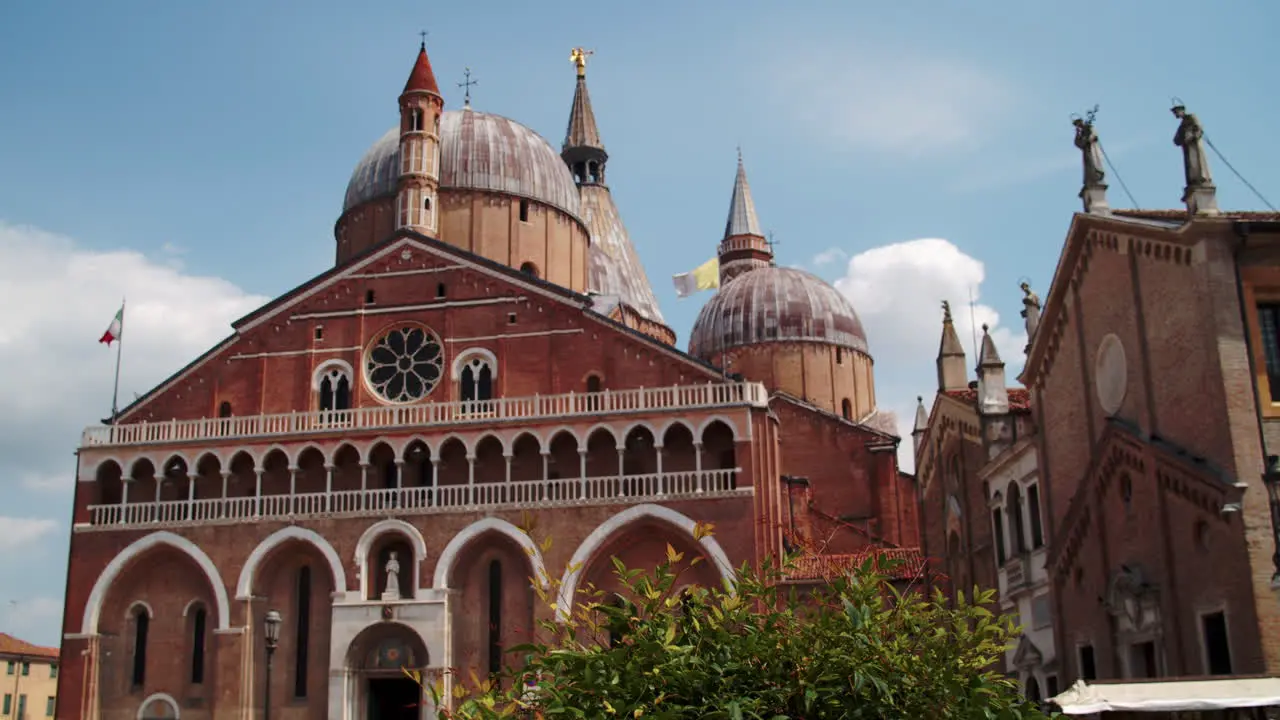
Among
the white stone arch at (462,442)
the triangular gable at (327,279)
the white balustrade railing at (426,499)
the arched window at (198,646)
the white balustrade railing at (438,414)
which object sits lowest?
the arched window at (198,646)

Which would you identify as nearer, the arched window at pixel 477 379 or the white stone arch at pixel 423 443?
the white stone arch at pixel 423 443

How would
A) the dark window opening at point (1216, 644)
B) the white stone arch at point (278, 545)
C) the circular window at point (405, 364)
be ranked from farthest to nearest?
the circular window at point (405, 364)
the white stone arch at point (278, 545)
the dark window opening at point (1216, 644)

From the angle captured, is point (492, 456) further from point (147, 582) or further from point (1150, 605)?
point (1150, 605)

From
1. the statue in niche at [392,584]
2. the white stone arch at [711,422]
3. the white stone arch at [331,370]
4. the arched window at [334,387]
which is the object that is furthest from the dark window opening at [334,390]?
Result: the white stone arch at [711,422]

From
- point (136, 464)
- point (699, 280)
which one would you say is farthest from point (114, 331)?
point (699, 280)

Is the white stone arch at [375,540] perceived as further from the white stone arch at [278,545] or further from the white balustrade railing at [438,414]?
the white balustrade railing at [438,414]

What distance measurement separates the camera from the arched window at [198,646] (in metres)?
35.9

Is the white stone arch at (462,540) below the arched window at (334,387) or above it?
below

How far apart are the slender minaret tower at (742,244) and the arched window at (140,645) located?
3273 centimetres

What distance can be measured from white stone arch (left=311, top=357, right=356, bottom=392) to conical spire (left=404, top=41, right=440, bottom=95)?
9.79 m

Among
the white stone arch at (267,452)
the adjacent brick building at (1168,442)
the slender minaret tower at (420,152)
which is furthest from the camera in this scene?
the slender minaret tower at (420,152)

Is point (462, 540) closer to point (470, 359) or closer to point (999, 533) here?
point (470, 359)

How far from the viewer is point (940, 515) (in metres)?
31.4

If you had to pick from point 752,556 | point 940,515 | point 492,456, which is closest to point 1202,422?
point 940,515
